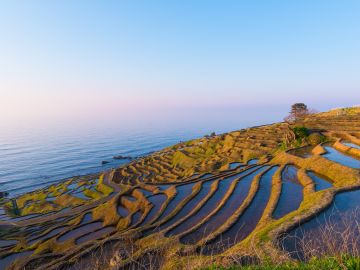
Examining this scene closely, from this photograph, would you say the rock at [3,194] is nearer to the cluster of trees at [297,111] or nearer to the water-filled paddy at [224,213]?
the water-filled paddy at [224,213]

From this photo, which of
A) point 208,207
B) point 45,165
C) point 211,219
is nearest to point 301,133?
point 208,207

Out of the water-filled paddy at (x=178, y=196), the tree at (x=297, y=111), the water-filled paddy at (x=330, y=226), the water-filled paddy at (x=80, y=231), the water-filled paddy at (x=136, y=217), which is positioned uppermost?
the tree at (x=297, y=111)

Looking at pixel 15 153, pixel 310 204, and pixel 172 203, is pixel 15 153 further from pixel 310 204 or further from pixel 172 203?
pixel 310 204

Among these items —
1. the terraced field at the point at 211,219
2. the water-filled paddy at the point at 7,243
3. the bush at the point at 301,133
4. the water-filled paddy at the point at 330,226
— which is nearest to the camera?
the water-filled paddy at the point at 330,226

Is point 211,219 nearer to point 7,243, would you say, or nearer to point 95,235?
point 95,235

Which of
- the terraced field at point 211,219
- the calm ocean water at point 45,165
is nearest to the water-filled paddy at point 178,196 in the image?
the terraced field at point 211,219

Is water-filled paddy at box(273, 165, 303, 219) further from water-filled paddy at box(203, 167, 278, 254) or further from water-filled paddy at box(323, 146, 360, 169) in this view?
water-filled paddy at box(323, 146, 360, 169)
